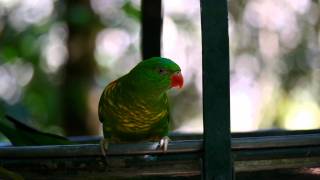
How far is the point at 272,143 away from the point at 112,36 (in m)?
3.91

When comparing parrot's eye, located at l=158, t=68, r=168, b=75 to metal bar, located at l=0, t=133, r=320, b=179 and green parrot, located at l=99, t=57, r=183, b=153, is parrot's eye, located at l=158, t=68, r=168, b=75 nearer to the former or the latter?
green parrot, located at l=99, t=57, r=183, b=153

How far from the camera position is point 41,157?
3.09 ft

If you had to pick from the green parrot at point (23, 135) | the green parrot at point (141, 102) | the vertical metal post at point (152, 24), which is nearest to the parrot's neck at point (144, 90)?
the green parrot at point (141, 102)

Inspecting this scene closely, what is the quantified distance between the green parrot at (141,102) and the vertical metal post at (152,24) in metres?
0.14

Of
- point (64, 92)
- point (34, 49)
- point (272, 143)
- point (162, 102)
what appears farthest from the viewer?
point (34, 49)

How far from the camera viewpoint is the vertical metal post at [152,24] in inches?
71.0

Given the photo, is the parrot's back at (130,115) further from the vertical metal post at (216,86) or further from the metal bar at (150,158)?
the vertical metal post at (216,86)

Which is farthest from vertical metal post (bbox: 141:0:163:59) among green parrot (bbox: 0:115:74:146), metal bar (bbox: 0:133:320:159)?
metal bar (bbox: 0:133:320:159)

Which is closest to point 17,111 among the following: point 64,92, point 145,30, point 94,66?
point 64,92

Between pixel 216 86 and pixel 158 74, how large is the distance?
81 cm

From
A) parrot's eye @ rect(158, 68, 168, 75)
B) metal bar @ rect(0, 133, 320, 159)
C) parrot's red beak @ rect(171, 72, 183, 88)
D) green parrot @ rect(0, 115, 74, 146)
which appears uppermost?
parrot's eye @ rect(158, 68, 168, 75)

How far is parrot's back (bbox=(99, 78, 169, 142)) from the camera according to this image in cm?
174

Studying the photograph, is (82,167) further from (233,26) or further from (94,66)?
(233,26)

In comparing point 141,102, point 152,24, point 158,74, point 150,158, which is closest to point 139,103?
point 141,102
